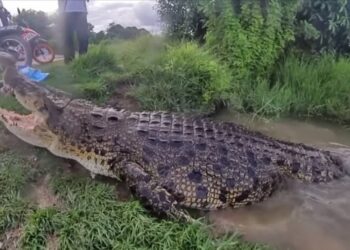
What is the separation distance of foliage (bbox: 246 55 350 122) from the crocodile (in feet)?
6.33

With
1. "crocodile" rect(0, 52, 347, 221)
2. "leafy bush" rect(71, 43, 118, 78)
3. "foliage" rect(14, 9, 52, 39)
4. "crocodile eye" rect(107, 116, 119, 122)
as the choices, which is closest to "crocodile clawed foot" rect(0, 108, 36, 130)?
"crocodile" rect(0, 52, 347, 221)

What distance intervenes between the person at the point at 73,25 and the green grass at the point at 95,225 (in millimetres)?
3049

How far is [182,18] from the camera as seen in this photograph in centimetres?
728

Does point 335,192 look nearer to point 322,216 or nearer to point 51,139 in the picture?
point 322,216

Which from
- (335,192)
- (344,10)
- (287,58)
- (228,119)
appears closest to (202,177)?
(335,192)

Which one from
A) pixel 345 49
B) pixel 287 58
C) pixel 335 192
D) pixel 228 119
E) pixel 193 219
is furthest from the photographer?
pixel 345 49

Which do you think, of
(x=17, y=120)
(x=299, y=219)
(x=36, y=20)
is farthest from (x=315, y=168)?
(x=36, y=20)

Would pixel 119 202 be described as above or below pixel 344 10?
below

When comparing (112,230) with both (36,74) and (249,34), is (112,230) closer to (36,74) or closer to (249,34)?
(36,74)

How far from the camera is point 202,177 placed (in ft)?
11.7

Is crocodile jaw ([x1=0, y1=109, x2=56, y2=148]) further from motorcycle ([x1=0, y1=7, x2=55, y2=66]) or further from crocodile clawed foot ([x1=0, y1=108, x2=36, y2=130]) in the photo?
motorcycle ([x1=0, y1=7, x2=55, y2=66])

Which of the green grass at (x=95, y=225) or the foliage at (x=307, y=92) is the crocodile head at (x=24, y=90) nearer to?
the green grass at (x=95, y=225)

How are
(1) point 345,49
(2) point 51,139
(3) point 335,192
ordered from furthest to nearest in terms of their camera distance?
(1) point 345,49 → (3) point 335,192 → (2) point 51,139

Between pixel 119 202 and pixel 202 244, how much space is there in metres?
0.77
